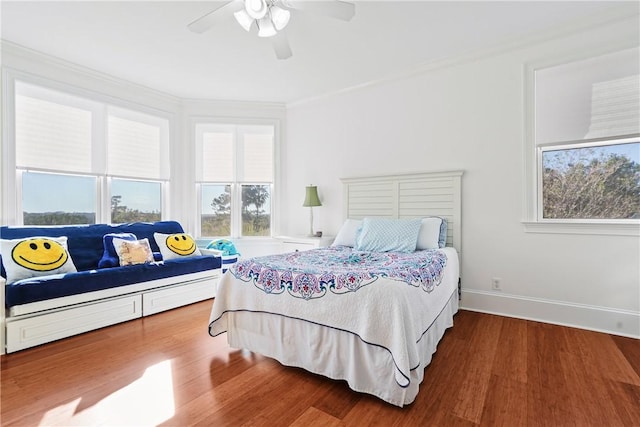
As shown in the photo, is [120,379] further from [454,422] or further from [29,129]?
[29,129]

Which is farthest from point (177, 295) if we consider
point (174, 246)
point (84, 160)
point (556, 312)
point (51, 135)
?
point (556, 312)

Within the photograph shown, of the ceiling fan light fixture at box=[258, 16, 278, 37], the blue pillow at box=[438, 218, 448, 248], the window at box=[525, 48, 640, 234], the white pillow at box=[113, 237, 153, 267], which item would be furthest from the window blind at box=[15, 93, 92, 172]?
the window at box=[525, 48, 640, 234]

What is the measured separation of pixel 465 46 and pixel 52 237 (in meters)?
4.50

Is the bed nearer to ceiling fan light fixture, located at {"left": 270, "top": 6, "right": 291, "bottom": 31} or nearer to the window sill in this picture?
the window sill

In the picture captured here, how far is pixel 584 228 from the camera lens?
2.79m

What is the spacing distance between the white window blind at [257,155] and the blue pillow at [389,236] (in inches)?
86.7

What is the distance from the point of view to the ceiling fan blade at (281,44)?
2.39 metres

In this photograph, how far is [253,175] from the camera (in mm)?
4914

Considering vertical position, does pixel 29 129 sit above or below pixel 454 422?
above

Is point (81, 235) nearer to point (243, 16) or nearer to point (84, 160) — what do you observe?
point (84, 160)

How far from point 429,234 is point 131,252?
3.08 meters

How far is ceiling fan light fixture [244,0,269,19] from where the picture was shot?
202cm

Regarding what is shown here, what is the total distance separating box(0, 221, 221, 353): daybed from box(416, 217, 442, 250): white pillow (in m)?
2.44

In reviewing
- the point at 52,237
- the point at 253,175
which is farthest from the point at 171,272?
the point at 253,175
